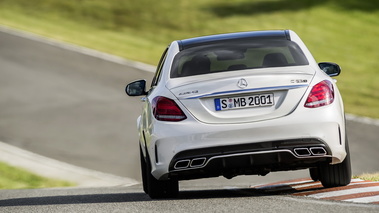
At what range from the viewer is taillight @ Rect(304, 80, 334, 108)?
28.9 ft

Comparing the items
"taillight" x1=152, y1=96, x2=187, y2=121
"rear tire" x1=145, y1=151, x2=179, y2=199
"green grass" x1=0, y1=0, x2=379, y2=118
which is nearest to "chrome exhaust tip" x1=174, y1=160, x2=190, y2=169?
"taillight" x1=152, y1=96, x2=187, y2=121

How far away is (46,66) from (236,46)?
22676mm

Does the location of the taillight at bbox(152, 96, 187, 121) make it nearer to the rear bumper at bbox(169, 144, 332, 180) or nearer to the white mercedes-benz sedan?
the white mercedes-benz sedan

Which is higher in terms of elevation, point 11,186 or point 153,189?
point 153,189

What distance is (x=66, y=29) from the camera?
39.5 meters

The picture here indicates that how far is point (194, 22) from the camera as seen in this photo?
4197 centimetres

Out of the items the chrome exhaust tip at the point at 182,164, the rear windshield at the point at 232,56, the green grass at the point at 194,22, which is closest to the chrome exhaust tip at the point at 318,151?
the rear windshield at the point at 232,56

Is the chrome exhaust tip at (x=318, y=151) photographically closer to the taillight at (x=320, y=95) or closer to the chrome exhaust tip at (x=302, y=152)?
the chrome exhaust tip at (x=302, y=152)

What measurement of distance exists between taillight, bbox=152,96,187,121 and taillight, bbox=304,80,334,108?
115 cm

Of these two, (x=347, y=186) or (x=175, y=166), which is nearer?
(x=175, y=166)

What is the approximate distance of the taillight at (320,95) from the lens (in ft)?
28.9

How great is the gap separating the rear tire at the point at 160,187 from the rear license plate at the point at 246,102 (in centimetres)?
115

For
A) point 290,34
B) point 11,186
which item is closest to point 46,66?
point 11,186

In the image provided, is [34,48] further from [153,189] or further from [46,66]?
[153,189]
